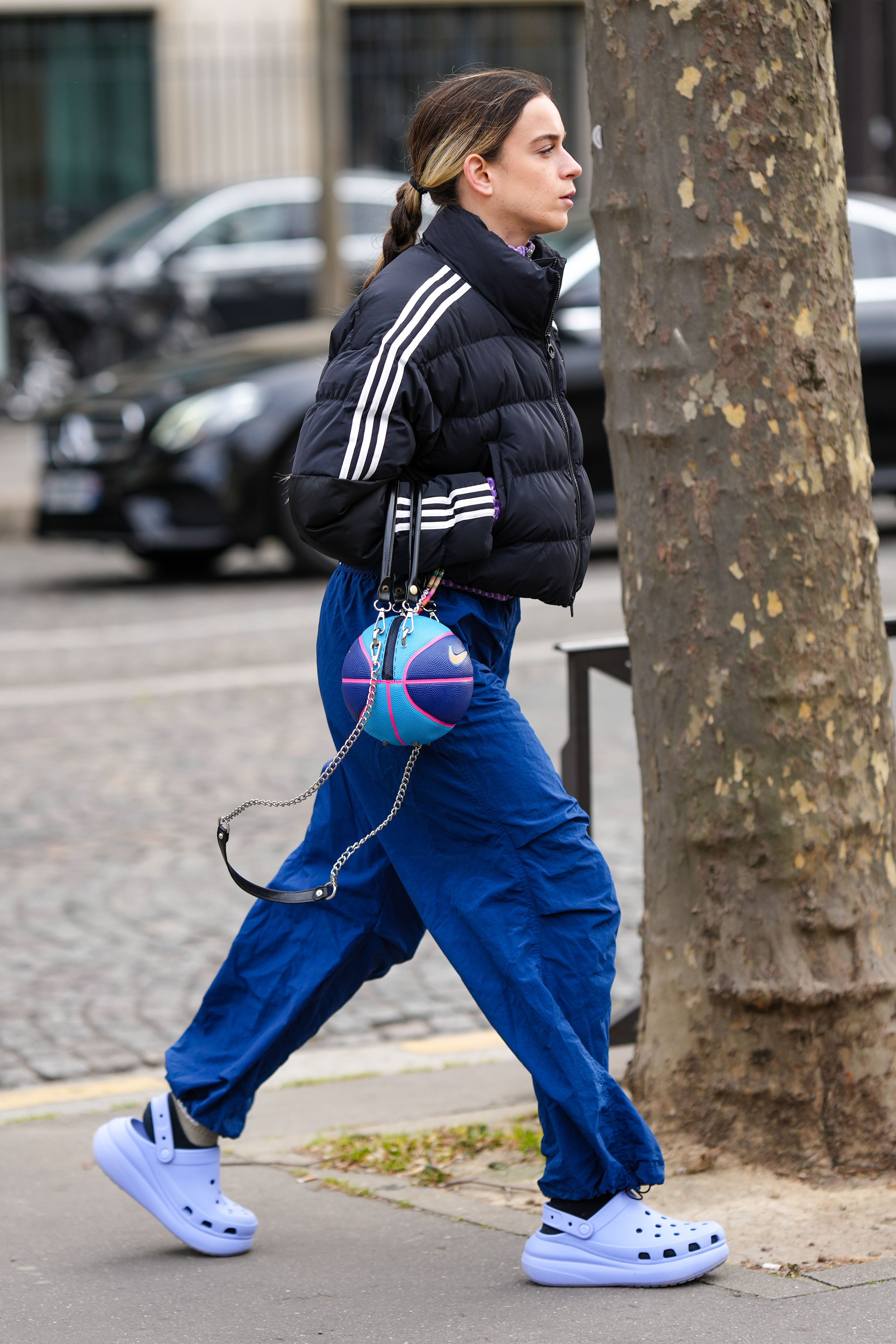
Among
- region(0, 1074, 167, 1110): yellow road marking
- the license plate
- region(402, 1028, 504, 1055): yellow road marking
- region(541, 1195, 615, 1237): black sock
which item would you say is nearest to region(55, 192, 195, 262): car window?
the license plate

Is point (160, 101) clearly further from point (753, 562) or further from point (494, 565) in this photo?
point (494, 565)

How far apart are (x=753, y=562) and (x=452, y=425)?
614 millimetres

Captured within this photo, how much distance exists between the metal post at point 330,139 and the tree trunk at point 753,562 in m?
12.0

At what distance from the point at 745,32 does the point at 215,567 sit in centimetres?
912

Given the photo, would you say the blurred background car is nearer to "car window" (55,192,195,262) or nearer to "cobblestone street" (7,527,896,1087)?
"car window" (55,192,195,262)

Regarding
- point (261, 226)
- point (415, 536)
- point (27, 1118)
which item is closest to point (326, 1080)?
point (27, 1118)

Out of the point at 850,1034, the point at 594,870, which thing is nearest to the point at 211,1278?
the point at 594,870

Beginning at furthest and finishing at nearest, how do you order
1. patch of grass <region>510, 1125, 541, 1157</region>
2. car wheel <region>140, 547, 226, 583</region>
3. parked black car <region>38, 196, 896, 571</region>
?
car wheel <region>140, 547, 226, 583</region> < parked black car <region>38, 196, 896, 571</region> < patch of grass <region>510, 1125, 541, 1157</region>

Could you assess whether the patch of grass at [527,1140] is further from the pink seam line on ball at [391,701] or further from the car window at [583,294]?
the car window at [583,294]

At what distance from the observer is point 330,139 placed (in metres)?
15.3

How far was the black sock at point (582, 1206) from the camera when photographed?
10.1ft

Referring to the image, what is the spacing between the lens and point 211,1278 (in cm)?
322

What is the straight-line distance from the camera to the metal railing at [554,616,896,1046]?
4.05m

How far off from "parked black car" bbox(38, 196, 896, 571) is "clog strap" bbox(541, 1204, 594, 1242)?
786cm
